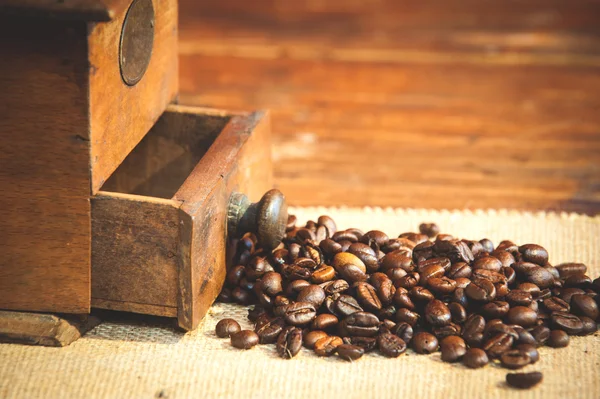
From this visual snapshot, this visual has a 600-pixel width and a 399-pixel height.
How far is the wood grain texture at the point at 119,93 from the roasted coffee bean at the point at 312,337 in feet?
2.20

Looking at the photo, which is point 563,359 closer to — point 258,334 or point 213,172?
point 258,334

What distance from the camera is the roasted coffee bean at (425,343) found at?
2213 millimetres

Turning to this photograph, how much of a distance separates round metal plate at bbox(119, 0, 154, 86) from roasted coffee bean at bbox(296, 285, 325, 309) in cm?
76

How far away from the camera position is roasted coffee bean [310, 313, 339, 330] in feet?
7.39

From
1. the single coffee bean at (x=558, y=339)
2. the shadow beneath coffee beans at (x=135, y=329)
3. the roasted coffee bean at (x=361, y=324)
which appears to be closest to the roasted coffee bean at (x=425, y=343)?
the roasted coffee bean at (x=361, y=324)

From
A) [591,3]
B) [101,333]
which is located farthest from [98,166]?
[591,3]

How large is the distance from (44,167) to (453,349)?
3.73 ft

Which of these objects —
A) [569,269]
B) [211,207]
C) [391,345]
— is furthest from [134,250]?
[569,269]

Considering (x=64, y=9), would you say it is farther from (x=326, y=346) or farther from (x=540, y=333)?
(x=540, y=333)

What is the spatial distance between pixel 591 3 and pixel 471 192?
3078 mm

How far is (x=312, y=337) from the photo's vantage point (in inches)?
88.0

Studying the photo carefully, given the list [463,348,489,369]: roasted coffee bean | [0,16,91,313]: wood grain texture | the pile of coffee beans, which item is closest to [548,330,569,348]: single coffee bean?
the pile of coffee beans

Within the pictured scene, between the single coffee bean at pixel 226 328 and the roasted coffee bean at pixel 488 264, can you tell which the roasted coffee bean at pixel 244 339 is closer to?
the single coffee bean at pixel 226 328

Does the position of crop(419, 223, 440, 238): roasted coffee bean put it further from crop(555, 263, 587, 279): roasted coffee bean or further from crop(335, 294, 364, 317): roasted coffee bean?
crop(335, 294, 364, 317): roasted coffee bean
